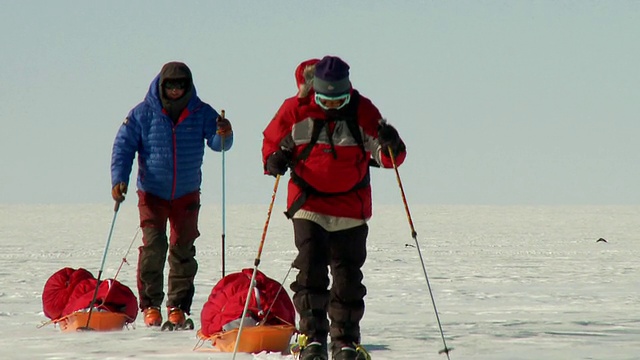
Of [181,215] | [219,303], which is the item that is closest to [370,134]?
[219,303]

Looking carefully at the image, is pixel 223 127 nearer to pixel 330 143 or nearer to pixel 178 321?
pixel 178 321

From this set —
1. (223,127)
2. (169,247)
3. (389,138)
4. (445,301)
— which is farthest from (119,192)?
(445,301)

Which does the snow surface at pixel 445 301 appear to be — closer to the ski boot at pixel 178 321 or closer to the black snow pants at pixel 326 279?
the ski boot at pixel 178 321

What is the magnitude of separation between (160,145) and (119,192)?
52cm

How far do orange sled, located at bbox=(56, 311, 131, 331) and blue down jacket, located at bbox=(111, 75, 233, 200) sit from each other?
102 centimetres

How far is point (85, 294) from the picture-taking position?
8.07 metres

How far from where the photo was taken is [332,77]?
558 cm

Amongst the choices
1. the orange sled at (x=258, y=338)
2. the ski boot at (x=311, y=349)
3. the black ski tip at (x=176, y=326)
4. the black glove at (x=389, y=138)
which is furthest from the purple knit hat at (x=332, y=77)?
the black ski tip at (x=176, y=326)

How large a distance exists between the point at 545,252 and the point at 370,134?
15380 millimetres

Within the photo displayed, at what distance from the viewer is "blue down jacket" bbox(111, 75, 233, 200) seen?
800cm

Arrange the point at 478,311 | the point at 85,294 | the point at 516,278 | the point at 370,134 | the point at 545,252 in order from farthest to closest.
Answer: the point at 545,252, the point at 516,278, the point at 478,311, the point at 85,294, the point at 370,134

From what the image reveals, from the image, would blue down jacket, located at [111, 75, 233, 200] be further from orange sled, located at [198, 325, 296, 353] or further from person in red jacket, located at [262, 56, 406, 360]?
person in red jacket, located at [262, 56, 406, 360]

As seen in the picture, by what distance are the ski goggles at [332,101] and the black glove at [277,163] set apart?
14.0 inches

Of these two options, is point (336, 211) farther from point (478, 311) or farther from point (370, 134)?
point (478, 311)
